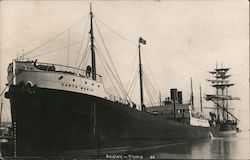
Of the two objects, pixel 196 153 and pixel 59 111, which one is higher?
pixel 59 111

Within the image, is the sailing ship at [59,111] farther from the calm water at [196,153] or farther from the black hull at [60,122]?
the calm water at [196,153]

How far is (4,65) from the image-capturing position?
1238 centimetres

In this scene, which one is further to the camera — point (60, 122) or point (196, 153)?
point (196, 153)

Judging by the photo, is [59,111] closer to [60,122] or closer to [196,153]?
[60,122]

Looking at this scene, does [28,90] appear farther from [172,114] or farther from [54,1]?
[172,114]

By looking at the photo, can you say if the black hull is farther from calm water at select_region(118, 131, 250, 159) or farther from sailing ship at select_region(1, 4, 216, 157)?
calm water at select_region(118, 131, 250, 159)

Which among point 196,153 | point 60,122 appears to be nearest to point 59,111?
point 60,122

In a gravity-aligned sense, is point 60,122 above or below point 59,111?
below

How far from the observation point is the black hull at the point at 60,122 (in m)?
12.3

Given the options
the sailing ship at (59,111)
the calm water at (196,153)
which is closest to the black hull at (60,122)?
the sailing ship at (59,111)

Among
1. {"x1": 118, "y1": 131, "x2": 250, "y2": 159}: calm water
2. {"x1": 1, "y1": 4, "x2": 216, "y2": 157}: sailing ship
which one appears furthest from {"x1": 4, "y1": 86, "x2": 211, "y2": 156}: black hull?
{"x1": 118, "y1": 131, "x2": 250, "y2": 159}: calm water

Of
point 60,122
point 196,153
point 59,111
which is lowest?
point 196,153

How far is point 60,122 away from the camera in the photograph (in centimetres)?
1259

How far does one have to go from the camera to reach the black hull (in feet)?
40.4
